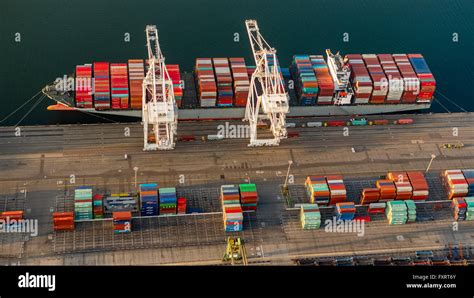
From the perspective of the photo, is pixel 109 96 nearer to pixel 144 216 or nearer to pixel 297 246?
pixel 144 216

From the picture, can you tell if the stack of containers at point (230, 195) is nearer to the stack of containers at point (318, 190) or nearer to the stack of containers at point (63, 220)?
the stack of containers at point (318, 190)

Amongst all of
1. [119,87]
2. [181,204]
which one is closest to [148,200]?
[181,204]

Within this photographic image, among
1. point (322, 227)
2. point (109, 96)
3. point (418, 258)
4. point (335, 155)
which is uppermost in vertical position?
point (109, 96)

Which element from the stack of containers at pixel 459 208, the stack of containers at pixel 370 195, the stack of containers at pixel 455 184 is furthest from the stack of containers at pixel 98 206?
the stack of containers at pixel 455 184

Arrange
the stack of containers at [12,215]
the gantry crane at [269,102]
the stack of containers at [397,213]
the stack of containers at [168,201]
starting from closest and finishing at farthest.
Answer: the stack of containers at [12,215] < the stack of containers at [168,201] < the stack of containers at [397,213] < the gantry crane at [269,102]

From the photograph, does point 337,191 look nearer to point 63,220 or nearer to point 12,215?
point 63,220
